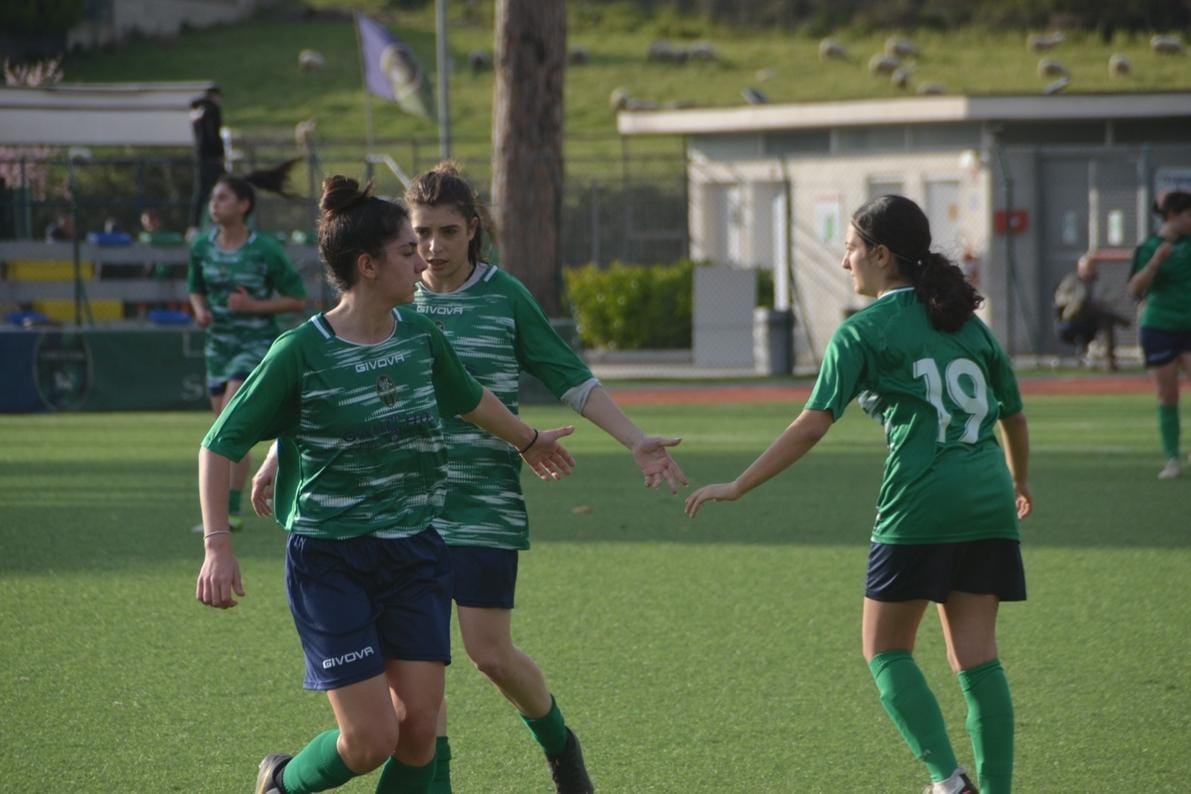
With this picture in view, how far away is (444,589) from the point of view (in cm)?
443

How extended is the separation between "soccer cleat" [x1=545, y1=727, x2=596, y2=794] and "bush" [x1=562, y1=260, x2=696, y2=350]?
22.7m

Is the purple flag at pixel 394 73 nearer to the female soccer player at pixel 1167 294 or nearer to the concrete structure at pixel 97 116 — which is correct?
the concrete structure at pixel 97 116

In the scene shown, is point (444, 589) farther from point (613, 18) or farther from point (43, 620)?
point (613, 18)

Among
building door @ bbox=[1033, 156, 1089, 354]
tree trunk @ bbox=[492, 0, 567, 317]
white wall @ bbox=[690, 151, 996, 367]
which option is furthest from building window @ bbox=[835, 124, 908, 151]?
tree trunk @ bbox=[492, 0, 567, 317]

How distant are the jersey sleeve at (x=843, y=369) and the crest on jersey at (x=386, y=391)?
111 cm

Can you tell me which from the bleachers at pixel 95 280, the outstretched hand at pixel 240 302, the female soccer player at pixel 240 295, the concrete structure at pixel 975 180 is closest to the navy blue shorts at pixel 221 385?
the female soccer player at pixel 240 295

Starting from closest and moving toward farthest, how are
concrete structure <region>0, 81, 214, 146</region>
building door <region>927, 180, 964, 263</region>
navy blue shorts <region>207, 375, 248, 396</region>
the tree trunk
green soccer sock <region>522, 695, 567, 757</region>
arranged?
green soccer sock <region>522, 695, 567, 757</region>, navy blue shorts <region>207, 375, 248, 396</region>, the tree trunk, concrete structure <region>0, 81, 214, 146</region>, building door <region>927, 180, 964, 263</region>

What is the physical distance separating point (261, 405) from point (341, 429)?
0.21 meters

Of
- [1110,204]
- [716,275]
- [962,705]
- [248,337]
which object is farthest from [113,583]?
[1110,204]

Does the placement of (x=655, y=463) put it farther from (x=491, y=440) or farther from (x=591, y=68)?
(x=591, y=68)

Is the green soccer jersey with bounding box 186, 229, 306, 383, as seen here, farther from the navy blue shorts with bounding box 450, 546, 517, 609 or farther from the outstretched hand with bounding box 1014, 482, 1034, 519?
the outstretched hand with bounding box 1014, 482, 1034, 519

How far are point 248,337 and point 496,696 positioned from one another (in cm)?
452

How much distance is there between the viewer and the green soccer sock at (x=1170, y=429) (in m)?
12.2

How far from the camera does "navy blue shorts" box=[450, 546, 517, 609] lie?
16.2 feet
